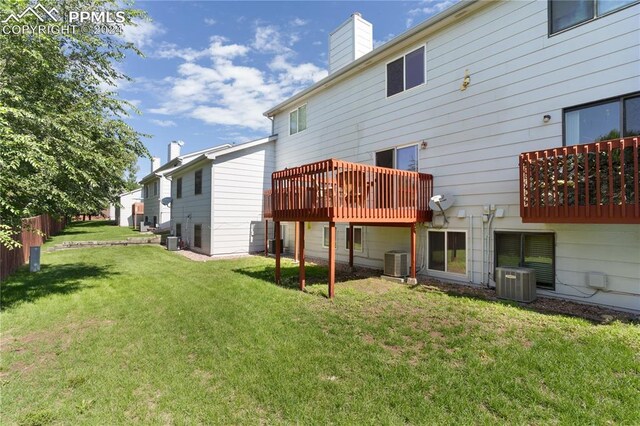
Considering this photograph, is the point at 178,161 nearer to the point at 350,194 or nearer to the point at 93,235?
the point at 93,235

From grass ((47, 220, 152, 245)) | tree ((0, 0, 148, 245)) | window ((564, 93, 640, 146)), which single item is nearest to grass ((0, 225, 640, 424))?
tree ((0, 0, 148, 245))

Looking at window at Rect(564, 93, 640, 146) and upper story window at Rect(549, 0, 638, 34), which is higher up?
upper story window at Rect(549, 0, 638, 34)

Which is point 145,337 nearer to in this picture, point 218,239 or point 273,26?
point 218,239

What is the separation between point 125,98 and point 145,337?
6.45 metres

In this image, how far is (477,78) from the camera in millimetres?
7191

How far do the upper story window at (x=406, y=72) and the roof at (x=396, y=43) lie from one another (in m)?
0.39

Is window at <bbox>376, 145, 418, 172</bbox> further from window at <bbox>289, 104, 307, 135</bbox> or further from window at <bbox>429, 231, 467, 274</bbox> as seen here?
window at <bbox>289, 104, 307, 135</bbox>

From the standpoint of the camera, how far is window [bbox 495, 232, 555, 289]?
6105mm

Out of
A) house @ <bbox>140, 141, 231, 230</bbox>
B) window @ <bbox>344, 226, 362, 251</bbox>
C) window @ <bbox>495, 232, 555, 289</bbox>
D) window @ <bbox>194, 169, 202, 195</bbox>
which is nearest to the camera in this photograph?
window @ <bbox>495, 232, 555, 289</bbox>

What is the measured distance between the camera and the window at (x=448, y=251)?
7.49 meters

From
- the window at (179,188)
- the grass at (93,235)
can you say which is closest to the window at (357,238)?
the window at (179,188)

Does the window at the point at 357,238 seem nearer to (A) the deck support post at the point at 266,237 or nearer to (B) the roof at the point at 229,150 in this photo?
(A) the deck support post at the point at 266,237

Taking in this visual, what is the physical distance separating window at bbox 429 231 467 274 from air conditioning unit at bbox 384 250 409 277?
2.39 feet

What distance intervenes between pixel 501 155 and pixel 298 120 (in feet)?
28.6
